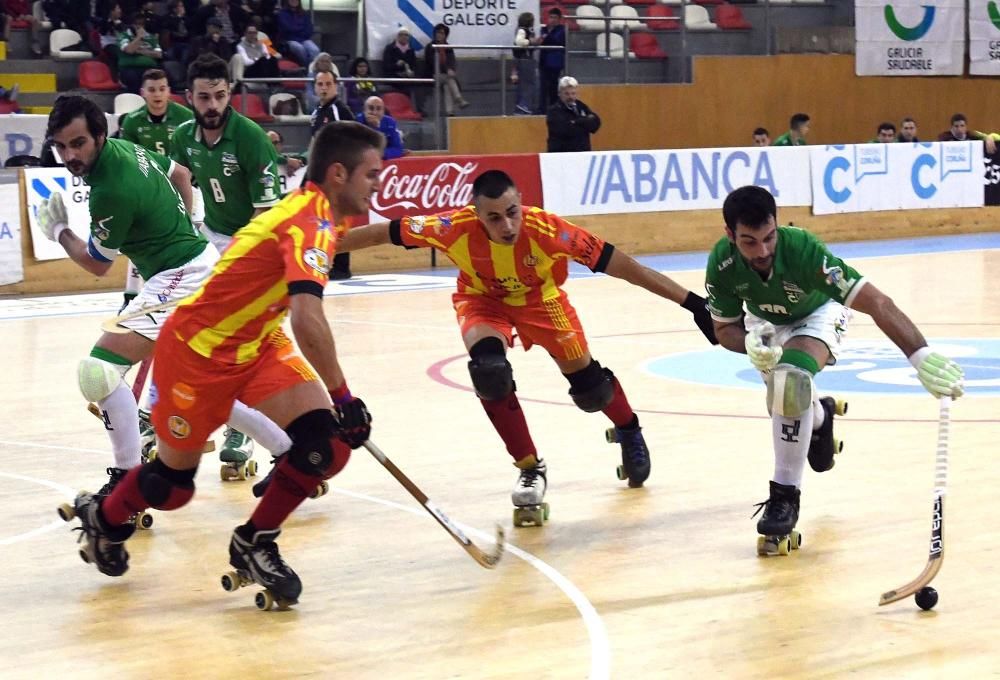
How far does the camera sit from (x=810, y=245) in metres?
6.69

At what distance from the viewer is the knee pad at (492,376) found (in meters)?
7.43

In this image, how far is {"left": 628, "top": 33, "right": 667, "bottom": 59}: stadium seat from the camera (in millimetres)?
26125

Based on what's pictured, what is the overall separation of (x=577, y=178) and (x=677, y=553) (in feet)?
44.8

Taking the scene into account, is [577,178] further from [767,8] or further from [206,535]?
[206,535]

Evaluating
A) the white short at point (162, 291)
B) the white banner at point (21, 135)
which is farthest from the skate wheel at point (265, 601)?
the white banner at point (21, 135)

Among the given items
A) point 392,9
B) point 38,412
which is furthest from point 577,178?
point 38,412

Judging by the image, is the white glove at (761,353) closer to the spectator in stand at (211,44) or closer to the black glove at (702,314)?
the black glove at (702,314)

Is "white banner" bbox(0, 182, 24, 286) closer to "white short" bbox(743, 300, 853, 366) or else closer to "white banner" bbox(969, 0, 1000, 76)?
"white short" bbox(743, 300, 853, 366)

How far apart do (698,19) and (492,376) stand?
20579 millimetres

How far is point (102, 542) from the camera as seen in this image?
635 cm

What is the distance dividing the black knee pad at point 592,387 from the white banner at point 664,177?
11.9 m

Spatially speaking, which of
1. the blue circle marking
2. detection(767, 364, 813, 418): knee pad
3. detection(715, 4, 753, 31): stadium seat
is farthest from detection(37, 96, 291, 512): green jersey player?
detection(715, 4, 753, 31): stadium seat

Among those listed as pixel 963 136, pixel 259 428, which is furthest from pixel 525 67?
pixel 259 428

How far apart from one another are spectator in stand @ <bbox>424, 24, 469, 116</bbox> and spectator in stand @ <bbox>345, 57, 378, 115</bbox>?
48.6 inches
